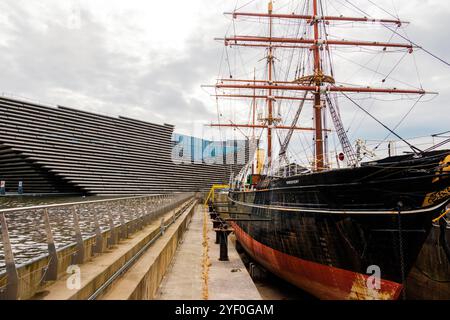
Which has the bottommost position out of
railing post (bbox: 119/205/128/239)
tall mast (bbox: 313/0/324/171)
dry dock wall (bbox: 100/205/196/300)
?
dry dock wall (bbox: 100/205/196/300)

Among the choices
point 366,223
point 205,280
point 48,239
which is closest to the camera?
point 48,239

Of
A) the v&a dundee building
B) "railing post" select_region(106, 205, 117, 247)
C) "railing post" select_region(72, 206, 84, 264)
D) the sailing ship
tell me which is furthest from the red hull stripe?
the v&a dundee building

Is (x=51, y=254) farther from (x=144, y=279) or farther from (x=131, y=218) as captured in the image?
(x=131, y=218)

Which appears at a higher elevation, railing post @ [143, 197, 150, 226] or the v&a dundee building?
the v&a dundee building

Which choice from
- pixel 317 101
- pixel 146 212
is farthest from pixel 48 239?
pixel 317 101

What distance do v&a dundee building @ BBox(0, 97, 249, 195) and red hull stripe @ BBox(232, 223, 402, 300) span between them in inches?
2392

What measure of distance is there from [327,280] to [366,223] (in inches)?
74.7

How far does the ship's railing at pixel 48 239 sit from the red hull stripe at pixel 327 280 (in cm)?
512

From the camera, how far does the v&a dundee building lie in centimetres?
8094

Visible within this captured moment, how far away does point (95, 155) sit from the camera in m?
96.2

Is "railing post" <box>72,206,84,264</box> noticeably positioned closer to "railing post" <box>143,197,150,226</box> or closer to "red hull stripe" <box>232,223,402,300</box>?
"railing post" <box>143,197,150,226</box>

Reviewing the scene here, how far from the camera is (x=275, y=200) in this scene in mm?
11250

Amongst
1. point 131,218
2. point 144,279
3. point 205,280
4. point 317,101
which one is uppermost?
point 317,101
